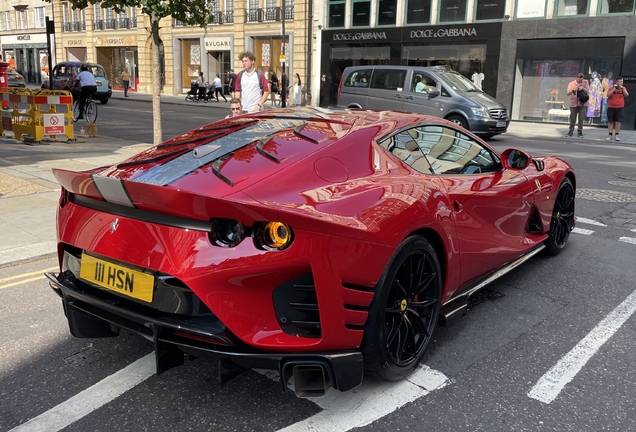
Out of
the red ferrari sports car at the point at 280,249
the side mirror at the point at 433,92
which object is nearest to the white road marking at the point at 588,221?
the red ferrari sports car at the point at 280,249

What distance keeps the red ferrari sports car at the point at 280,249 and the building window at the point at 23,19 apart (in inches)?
2396

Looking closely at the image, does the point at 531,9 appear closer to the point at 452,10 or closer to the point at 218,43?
the point at 452,10

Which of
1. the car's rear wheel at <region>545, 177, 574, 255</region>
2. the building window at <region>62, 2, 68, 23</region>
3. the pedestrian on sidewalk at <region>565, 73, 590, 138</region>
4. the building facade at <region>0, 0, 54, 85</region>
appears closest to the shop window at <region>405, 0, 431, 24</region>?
the pedestrian on sidewalk at <region>565, 73, 590, 138</region>

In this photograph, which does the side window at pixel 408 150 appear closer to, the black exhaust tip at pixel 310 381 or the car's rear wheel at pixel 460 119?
the black exhaust tip at pixel 310 381

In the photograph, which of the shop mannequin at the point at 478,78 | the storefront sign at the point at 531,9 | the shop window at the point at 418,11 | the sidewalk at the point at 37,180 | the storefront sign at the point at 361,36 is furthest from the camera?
the storefront sign at the point at 361,36

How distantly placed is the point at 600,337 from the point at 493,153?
1.53m

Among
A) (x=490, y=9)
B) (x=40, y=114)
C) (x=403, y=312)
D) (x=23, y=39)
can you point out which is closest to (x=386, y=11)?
(x=490, y=9)

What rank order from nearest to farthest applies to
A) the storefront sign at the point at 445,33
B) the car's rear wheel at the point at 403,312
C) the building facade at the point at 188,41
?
1. the car's rear wheel at the point at 403,312
2. the storefront sign at the point at 445,33
3. the building facade at the point at 188,41

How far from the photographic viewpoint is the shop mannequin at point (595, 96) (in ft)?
73.2

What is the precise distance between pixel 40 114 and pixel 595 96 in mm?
19358

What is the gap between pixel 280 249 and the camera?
8.41ft

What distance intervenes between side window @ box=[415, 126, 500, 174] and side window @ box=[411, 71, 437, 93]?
1186cm

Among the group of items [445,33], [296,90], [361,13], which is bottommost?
[296,90]

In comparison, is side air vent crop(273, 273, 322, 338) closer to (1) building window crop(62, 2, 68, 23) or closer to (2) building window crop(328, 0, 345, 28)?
(2) building window crop(328, 0, 345, 28)
